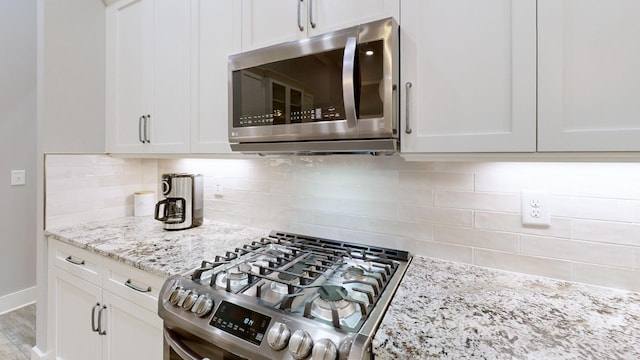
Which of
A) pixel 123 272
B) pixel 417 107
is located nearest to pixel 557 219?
pixel 417 107

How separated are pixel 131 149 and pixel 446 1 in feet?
6.13

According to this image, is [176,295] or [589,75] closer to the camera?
[589,75]

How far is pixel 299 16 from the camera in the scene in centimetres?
116

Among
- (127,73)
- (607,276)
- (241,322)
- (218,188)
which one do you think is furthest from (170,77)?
(607,276)

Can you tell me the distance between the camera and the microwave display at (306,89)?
987mm

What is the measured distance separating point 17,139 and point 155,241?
2161mm

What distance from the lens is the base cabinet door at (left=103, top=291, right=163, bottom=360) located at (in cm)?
117

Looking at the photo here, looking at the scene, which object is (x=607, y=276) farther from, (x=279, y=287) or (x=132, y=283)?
(x=132, y=283)

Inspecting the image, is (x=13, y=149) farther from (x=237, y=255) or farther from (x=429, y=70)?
(x=429, y=70)

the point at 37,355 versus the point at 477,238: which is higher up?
the point at 477,238

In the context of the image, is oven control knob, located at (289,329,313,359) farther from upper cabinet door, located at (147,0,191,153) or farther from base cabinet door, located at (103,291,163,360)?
upper cabinet door, located at (147,0,191,153)

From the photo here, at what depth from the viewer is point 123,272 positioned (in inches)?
49.9

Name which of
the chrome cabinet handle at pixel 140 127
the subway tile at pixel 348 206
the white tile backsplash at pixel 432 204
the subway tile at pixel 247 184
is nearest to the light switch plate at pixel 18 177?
the white tile backsplash at pixel 432 204

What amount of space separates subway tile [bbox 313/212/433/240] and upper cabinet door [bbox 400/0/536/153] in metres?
0.44
